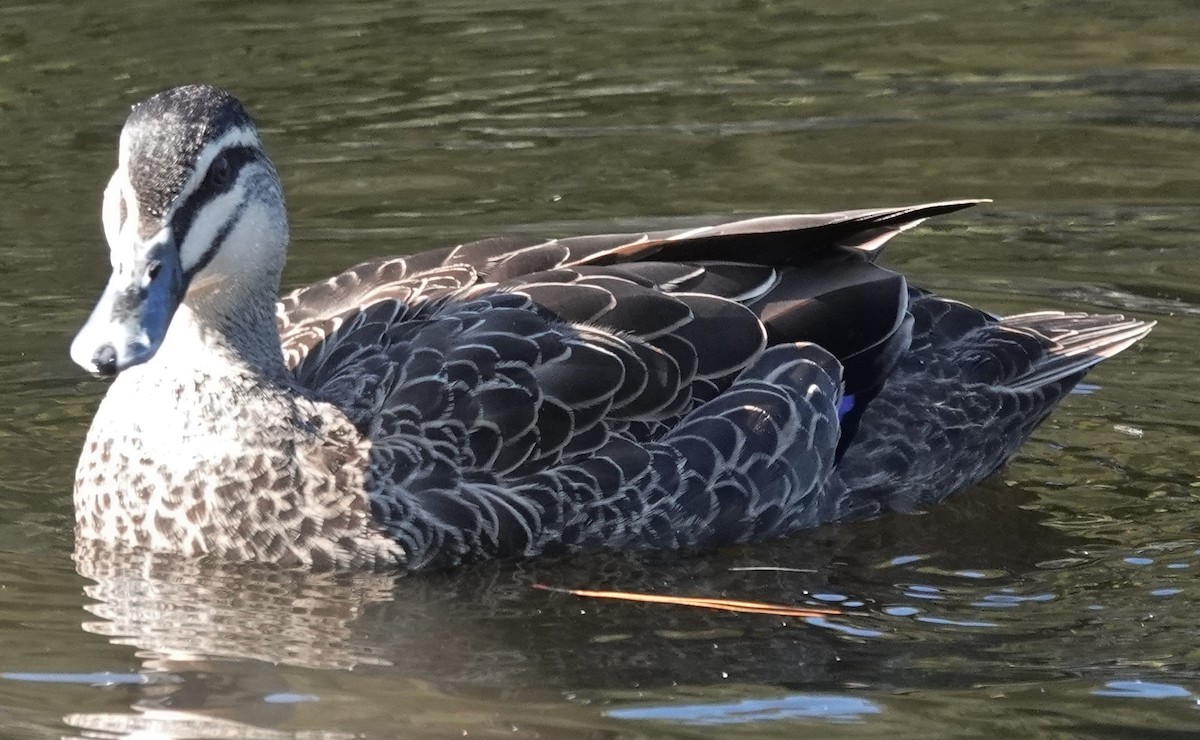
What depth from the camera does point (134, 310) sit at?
703 cm

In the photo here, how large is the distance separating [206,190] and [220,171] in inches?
4.9

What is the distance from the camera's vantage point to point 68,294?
11.1 meters

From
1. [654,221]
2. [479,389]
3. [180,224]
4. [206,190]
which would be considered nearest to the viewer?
[180,224]

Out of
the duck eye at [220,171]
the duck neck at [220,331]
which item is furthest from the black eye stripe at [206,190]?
the duck neck at [220,331]

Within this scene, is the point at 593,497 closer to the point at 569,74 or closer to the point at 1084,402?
the point at 1084,402

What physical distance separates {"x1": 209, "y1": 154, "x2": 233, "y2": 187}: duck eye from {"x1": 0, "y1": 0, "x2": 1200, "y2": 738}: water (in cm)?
148

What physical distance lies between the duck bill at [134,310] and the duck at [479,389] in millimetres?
31

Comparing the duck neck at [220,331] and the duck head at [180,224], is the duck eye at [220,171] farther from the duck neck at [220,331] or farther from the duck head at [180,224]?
the duck neck at [220,331]

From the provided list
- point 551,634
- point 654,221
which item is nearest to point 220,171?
point 551,634

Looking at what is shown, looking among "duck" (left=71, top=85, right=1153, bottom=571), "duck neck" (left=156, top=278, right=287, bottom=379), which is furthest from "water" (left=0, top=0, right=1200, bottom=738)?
"duck neck" (left=156, top=278, right=287, bottom=379)

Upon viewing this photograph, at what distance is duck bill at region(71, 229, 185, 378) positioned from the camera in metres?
6.91

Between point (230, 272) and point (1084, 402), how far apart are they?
14.1 feet

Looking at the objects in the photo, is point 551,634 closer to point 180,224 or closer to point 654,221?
point 180,224

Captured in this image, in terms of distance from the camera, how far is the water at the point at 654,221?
680cm
